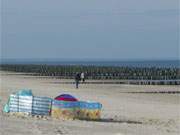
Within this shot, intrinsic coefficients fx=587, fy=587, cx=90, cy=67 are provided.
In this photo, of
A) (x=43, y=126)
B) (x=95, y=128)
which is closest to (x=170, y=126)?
(x=95, y=128)

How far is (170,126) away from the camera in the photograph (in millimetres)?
18359

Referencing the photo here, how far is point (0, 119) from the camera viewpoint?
17.3m

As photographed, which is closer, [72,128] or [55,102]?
[72,128]

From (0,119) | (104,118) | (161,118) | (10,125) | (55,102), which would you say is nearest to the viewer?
(10,125)

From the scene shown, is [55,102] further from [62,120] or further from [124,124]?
[124,124]

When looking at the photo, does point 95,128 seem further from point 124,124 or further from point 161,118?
point 161,118

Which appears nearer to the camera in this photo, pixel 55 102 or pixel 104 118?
pixel 55 102

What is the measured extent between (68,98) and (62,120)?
0.95 m

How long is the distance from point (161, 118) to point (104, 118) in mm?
2842

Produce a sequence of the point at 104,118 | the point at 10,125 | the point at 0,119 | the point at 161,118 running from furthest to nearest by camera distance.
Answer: the point at 161,118, the point at 104,118, the point at 0,119, the point at 10,125

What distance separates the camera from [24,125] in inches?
637

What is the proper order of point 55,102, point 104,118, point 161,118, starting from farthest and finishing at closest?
point 161,118, point 104,118, point 55,102

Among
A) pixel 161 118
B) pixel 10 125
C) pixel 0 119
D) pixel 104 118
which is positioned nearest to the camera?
pixel 10 125

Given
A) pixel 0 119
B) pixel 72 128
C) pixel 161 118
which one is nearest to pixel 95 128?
pixel 72 128
